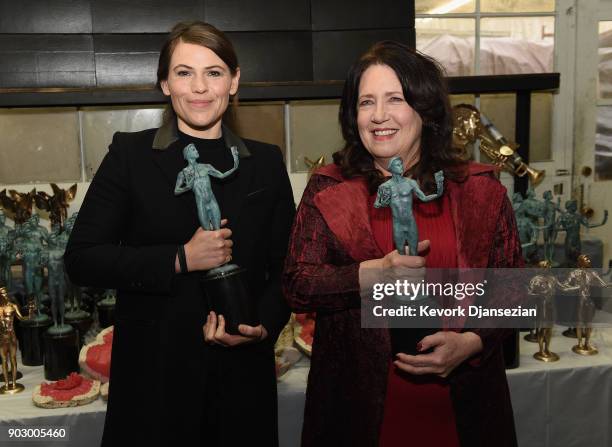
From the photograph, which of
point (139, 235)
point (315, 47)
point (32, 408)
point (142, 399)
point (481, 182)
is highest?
point (315, 47)

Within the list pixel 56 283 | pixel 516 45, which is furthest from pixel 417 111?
pixel 516 45

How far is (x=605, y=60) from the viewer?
15.4ft

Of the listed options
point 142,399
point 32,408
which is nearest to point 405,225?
point 142,399

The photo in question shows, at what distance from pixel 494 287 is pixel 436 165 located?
31 cm

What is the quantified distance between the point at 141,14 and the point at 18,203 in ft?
4.52

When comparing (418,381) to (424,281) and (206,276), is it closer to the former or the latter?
(424,281)

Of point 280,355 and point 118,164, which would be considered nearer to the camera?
point 118,164

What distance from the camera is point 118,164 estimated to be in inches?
60.6

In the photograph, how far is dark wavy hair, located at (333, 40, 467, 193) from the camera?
1.44m

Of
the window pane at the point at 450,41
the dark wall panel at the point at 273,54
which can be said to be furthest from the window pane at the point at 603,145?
the dark wall panel at the point at 273,54

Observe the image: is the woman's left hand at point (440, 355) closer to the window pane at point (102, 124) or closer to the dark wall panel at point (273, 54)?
the dark wall panel at point (273, 54)

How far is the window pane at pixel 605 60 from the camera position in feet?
15.4

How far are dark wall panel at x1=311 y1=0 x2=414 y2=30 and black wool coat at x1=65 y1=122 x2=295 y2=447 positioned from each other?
2.54 metres

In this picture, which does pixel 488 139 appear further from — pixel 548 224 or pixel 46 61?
pixel 46 61
